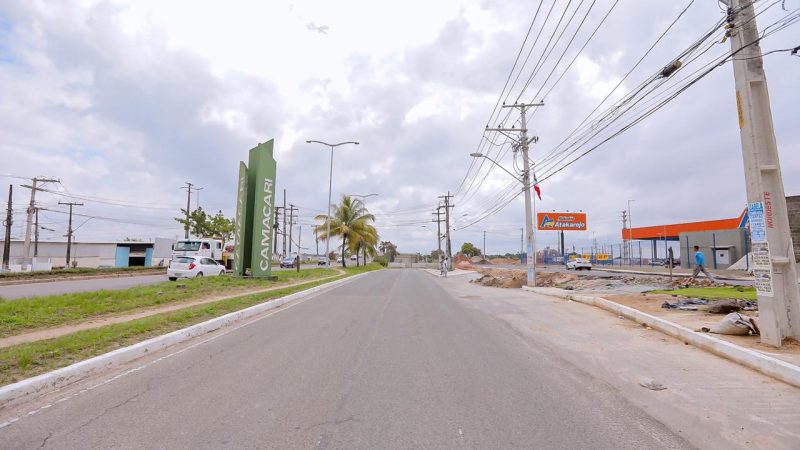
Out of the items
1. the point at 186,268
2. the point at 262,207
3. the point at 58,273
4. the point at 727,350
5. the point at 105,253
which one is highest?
the point at 262,207

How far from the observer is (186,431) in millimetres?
3949

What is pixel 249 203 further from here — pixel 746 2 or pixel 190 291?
pixel 746 2

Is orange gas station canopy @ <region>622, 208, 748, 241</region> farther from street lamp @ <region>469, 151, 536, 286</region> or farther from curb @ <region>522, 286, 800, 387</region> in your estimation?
curb @ <region>522, 286, 800, 387</region>

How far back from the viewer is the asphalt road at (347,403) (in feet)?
12.5

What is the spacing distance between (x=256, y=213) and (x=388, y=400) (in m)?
18.7

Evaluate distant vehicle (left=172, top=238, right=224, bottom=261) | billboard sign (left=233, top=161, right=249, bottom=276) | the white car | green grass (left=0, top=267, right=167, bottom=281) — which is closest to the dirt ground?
billboard sign (left=233, top=161, right=249, bottom=276)

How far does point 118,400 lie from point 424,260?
127 metres

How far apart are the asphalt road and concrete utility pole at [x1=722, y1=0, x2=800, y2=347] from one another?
353 cm

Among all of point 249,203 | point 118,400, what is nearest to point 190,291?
point 249,203

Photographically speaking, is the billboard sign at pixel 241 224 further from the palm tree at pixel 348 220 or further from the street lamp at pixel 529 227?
the palm tree at pixel 348 220

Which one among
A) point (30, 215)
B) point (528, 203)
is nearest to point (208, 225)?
point (30, 215)

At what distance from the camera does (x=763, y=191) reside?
7.42 m

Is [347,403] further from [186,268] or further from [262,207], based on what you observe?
[186,268]

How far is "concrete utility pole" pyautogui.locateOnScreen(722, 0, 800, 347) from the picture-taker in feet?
23.5
